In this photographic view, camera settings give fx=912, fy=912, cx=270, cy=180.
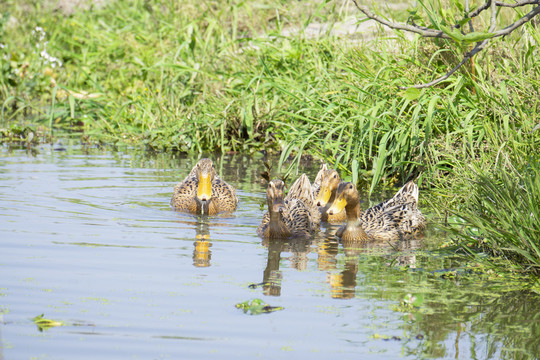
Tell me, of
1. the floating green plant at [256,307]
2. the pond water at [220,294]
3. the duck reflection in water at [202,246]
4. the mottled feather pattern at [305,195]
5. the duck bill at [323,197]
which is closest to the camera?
the pond water at [220,294]

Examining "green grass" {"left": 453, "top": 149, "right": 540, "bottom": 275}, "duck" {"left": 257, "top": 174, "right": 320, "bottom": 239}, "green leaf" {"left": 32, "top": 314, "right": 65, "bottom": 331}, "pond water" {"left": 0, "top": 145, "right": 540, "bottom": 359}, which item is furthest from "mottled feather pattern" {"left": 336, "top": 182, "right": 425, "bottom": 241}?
"green leaf" {"left": 32, "top": 314, "right": 65, "bottom": 331}

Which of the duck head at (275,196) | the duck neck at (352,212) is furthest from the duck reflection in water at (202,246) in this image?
the duck neck at (352,212)

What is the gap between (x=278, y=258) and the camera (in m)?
7.07

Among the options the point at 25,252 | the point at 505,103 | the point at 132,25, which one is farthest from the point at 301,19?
the point at 25,252

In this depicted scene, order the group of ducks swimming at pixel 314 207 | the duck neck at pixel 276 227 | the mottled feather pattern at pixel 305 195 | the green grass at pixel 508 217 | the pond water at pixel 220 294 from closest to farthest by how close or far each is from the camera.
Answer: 1. the pond water at pixel 220 294
2. the green grass at pixel 508 217
3. the duck neck at pixel 276 227
4. the group of ducks swimming at pixel 314 207
5. the mottled feather pattern at pixel 305 195

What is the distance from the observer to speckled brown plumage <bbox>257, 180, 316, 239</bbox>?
7844 mm

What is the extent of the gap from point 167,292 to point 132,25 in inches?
457

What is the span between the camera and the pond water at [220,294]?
471cm

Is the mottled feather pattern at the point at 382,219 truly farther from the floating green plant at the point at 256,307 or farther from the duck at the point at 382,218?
the floating green plant at the point at 256,307

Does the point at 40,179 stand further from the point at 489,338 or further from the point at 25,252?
the point at 489,338

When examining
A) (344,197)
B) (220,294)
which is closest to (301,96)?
(344,197)

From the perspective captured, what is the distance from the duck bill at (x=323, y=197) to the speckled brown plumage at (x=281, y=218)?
512 millimetres

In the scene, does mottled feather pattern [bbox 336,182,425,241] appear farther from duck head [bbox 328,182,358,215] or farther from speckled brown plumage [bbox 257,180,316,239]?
speckled brown plumage [bbox 257,180,316,239]

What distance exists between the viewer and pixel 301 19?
45.3ft
